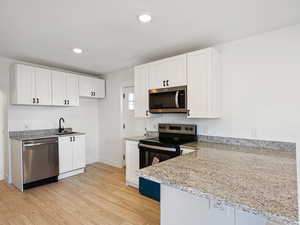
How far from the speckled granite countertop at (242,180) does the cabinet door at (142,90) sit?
170cm

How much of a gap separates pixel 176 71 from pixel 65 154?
287cm

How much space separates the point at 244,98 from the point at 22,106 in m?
4.17

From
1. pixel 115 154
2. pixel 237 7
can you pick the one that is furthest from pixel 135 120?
pixel 237 7

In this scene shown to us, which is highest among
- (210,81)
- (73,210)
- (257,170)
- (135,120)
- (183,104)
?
(210,81)

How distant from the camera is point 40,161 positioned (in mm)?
3305

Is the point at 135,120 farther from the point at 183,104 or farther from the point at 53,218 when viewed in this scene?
the point at 53,218

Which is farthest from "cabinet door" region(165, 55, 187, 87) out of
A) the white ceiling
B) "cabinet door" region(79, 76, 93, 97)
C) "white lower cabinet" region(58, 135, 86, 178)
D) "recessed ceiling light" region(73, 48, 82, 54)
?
"white lower cabinet" region(58, 135, 86, 178)

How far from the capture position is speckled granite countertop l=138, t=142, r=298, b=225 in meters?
0.84

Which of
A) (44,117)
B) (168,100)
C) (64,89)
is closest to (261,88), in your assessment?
(168,100)

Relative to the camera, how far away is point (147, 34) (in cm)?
242

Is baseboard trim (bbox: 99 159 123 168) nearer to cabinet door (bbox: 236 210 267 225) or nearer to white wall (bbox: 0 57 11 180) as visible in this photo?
white wall (bbox: 0 57 11 180)

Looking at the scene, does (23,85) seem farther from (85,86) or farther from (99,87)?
(99,87)

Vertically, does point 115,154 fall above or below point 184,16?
below

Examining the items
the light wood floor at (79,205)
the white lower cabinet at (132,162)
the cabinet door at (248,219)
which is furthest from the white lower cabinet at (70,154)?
the cabinet door at (248,219)
